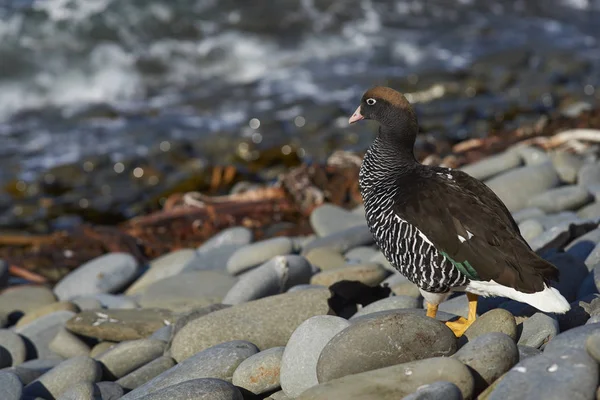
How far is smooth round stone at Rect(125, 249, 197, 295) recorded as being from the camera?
7.07 meters

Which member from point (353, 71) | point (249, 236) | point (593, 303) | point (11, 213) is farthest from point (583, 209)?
point (353, 71)

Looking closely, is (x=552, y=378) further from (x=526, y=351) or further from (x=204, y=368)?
(x=204, y=368)

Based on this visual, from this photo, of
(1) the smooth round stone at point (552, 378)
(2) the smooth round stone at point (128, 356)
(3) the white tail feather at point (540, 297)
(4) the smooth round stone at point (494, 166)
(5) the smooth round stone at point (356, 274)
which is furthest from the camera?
(4) the smooth round stone at point (494, 166)

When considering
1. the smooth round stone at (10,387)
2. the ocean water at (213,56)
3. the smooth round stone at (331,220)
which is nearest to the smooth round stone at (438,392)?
the smooth round stone at (10,387)

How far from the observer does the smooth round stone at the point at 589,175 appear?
713 cm

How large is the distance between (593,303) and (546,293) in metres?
0.44

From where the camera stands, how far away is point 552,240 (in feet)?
18.0

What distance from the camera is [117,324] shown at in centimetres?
570

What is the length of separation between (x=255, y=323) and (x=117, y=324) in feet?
3.86

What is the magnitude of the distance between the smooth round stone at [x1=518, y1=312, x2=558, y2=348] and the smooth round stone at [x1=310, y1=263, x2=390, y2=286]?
4.44ft

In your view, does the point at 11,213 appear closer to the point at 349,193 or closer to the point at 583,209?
the point at 349,193

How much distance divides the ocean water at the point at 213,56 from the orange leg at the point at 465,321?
24.4 feet

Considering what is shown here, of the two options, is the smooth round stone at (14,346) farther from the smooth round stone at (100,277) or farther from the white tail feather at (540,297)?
the white tail feather at (540,297)

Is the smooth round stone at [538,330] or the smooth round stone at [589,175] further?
the smooth round stone at [589,175]
